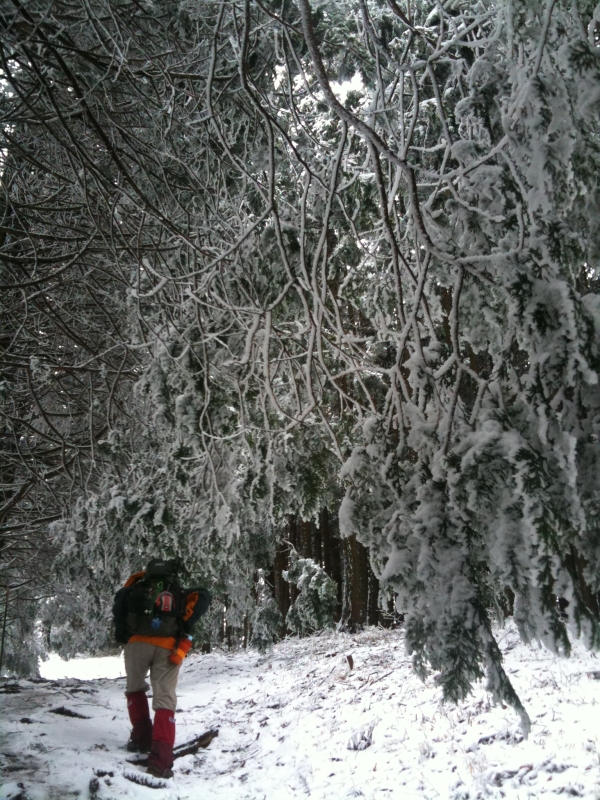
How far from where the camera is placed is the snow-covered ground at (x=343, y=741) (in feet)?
14.1

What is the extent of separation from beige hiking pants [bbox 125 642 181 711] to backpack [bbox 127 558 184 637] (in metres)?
0.13

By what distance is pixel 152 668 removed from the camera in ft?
16.6

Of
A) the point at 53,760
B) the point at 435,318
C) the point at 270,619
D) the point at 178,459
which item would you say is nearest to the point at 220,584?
the point at 270,619

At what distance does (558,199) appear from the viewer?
1.58m

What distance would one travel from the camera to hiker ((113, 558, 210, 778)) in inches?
198

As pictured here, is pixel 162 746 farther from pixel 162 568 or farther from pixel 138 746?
pixel 162 568

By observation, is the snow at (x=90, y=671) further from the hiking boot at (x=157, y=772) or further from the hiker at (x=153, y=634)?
the hiking boot at (x=157, y=772)

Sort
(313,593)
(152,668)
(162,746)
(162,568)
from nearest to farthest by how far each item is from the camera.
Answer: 1. (162,746)
2. (152,668)
3. (162,568)
4. (313,593)

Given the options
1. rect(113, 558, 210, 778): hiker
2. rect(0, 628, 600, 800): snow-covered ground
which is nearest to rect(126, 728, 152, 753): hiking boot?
rect(113, 558, 210, 778): hiker

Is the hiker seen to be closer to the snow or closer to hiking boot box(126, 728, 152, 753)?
hiking boot box(126, 728, 152, 753)

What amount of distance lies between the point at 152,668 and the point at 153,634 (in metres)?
0.29

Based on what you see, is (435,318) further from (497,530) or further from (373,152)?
(497,530)

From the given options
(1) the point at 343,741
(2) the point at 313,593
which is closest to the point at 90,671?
(2) the point at 313,593

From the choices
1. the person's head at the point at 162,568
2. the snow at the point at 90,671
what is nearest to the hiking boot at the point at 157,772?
the person's head at the point at 162,568
